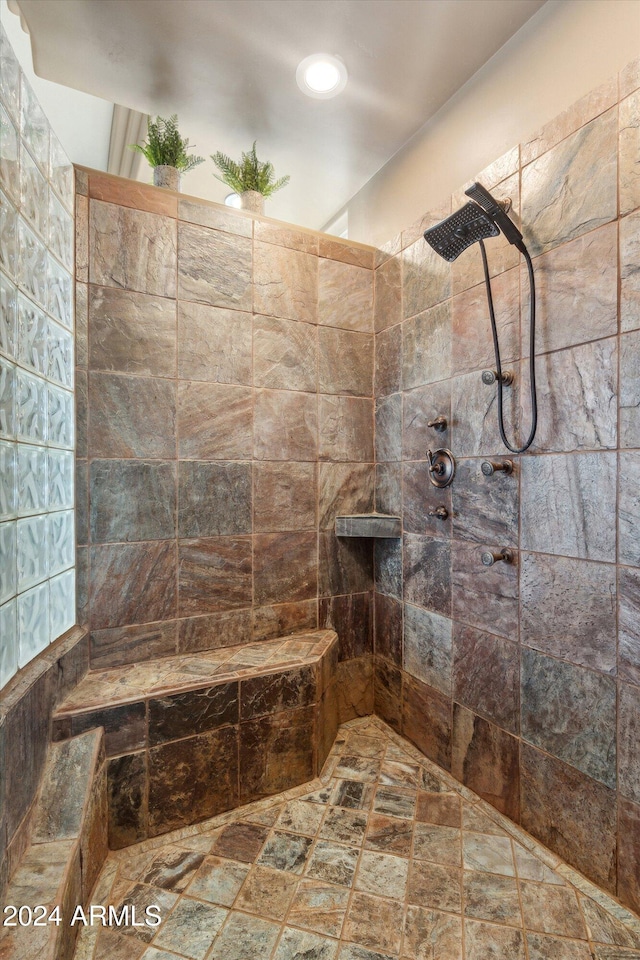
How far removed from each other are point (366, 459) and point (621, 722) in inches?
51.3

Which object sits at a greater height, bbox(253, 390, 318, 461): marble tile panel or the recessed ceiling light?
the recessed ceiling light

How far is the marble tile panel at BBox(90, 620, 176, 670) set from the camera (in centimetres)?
156

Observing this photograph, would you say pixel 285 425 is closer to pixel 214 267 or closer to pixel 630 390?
pixel 214 267

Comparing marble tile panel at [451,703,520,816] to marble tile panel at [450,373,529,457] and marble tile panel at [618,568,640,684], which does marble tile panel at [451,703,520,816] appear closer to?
marble tile panel at [618,568,640,684]

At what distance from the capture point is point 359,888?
1.17 meters

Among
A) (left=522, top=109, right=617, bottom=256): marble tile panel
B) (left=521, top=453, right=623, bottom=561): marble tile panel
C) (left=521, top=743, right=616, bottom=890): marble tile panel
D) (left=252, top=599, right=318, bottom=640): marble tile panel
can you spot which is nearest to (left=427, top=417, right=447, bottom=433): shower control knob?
(left=521, top=453, right=623, bottom=561): marble tile panel

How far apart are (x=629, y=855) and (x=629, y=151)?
1.73m

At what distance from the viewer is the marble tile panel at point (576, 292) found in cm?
112

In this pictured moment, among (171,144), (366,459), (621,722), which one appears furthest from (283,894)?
(171,144)

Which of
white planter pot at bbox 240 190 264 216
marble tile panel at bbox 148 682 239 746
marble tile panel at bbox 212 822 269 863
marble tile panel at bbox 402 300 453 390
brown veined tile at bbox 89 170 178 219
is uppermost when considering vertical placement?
white planter pot at bbox 240 190 264 216

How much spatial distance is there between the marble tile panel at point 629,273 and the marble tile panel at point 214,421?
1.27m

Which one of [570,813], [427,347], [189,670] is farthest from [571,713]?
[427,347]

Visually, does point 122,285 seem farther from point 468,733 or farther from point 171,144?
point 468,733

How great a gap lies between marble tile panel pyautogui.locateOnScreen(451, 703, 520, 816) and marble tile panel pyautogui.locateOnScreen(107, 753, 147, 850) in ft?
3.47
